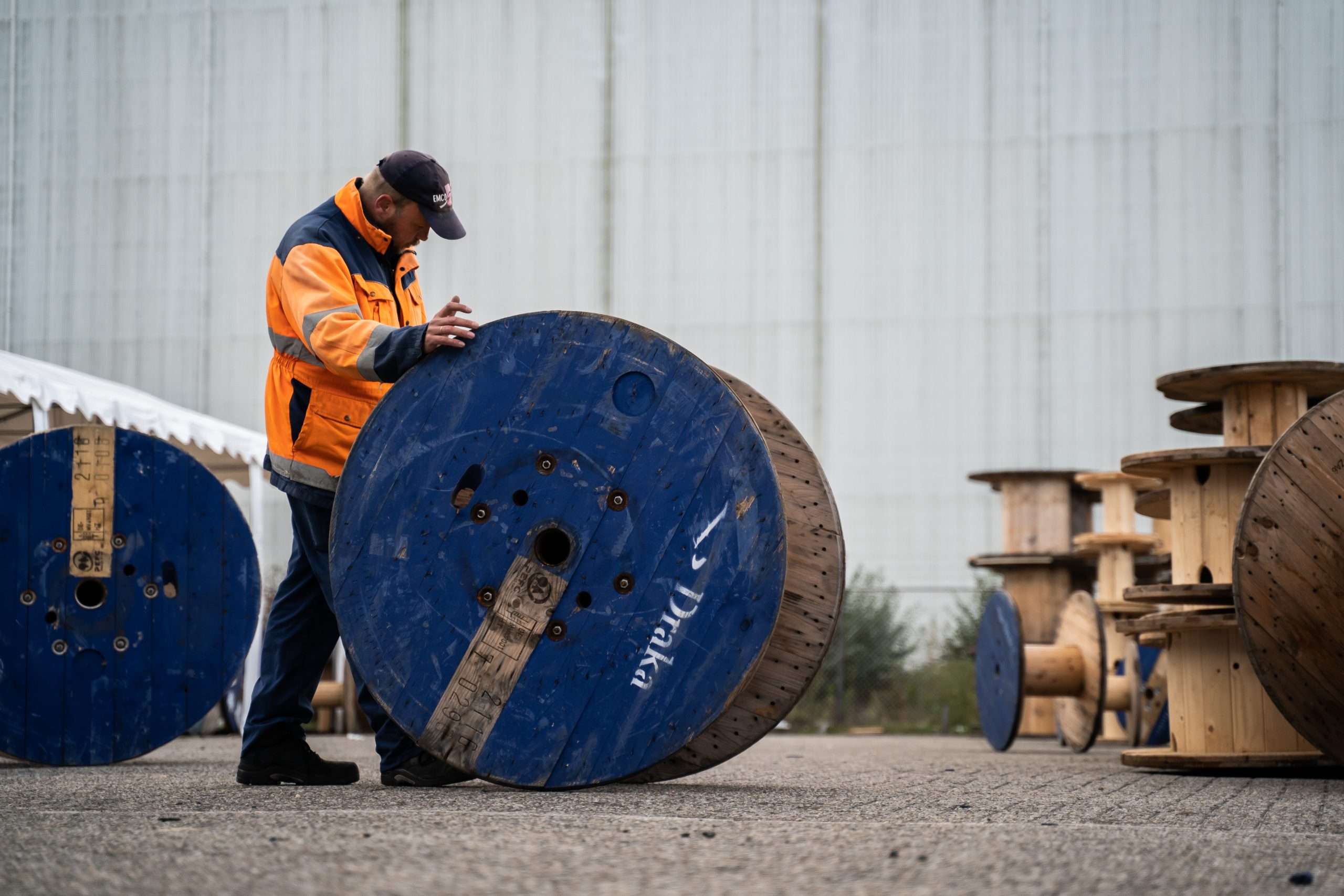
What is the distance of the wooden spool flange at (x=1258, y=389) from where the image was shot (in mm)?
6625

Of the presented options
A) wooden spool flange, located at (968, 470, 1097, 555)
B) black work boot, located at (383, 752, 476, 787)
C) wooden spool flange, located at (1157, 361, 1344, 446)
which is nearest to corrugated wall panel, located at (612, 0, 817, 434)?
wooden spool flange, located at (968, 470, 1097, 555)

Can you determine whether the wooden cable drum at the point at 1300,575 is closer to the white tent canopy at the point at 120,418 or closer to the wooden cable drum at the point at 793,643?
the wooden cable drum at the point at 793,643

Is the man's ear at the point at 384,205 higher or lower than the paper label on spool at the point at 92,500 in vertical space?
higher

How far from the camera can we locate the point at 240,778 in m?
4.78

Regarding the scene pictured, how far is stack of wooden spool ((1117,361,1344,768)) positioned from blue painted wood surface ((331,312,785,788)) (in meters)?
2.81

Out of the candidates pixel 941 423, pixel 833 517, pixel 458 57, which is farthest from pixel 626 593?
pixel 458 57

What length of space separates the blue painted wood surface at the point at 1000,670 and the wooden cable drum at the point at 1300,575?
3636 mm

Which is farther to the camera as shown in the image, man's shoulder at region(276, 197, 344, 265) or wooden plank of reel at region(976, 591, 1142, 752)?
wooden plank of reel at region(976, 591, 1142, 752)

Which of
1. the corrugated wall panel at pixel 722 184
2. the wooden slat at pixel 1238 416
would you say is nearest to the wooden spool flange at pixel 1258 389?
the wooden slat at pixel 1238 416

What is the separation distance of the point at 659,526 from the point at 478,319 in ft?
48.9

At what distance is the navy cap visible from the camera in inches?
190

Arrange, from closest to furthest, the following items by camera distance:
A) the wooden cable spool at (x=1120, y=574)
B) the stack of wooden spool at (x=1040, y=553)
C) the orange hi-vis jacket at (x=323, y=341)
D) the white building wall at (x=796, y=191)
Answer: the orange hi-vis jacket at (x=323, y=341), the wooden cable spool at (x=1120, y=574), the stack of wooden spool at (x=1040, y=553), the white building wall at (x=796, y=191)

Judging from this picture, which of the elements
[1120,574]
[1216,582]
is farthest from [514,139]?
[1216,582]

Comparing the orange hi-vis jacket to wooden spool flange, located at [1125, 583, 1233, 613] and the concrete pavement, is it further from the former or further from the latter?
wooden spool flange, located at [1125, 583, 1233, 613]
